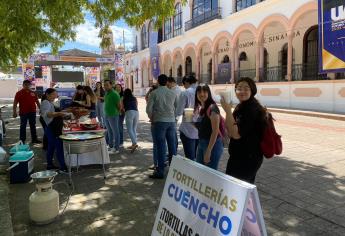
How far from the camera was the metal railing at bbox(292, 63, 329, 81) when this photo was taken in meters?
17.2

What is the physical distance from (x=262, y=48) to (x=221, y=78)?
463 cm

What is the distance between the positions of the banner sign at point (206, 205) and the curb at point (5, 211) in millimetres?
1886

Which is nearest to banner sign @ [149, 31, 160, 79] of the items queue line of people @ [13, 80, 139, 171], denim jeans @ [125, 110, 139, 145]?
queue line of people @ [13, 80, 139, 171]

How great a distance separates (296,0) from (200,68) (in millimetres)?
11817

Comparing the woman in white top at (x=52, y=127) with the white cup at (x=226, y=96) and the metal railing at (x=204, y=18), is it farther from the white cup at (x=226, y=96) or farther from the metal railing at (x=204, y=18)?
the metal railing at (x=204, y=18)

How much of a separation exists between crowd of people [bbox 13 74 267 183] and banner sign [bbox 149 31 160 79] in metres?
24.7

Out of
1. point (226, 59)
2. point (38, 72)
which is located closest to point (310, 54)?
point (226, 59)

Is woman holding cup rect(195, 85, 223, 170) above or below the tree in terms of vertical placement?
below

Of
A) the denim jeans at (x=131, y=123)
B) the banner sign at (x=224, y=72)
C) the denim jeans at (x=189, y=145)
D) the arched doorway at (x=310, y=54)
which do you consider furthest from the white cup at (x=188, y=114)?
the banner sign at (x=224, y=72)

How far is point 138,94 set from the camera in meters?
41.0

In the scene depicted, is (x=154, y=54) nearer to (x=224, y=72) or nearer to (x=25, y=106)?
Result: (x=224, y=72)

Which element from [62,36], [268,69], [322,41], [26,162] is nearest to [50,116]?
[26,162]

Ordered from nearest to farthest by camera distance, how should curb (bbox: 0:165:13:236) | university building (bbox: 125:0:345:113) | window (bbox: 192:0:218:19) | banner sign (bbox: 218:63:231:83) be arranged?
curb (bbox: 0:165:13:236) → university building (bbox: 125:0:345:113) → banner sign (bbox: 218:63:231:83) → window (bbox: 192:0:218:19)

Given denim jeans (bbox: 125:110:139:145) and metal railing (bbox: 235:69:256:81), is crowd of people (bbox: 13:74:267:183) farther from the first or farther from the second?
metal railing (bbox: 235:69:256:81)
